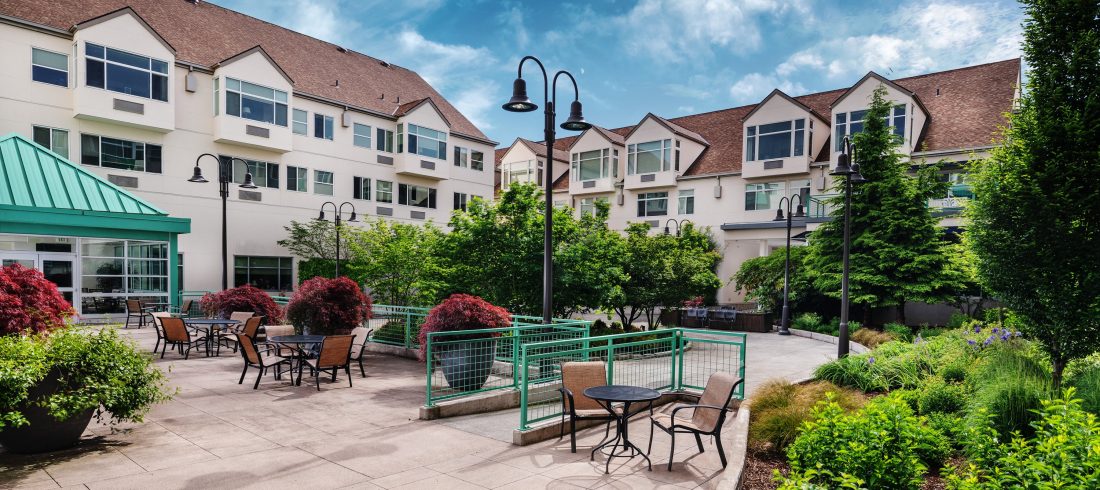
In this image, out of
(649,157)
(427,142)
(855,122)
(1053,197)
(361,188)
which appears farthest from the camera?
(649,157)

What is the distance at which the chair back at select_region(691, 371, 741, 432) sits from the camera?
6535 millimetres

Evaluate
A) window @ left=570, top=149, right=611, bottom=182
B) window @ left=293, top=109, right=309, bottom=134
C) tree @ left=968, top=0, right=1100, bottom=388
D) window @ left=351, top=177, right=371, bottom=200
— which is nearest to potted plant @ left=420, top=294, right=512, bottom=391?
tree @ left=968, top=0, right=1100, bottom=388

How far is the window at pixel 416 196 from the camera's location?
3656 centimetres

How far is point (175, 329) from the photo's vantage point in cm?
1383

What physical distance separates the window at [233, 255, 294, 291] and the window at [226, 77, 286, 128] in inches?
264

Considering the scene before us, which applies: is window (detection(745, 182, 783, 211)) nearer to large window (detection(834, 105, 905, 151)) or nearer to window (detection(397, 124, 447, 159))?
large window (detection(834, 105, 905, 151))

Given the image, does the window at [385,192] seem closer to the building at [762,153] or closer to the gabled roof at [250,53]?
the building at [762,153]

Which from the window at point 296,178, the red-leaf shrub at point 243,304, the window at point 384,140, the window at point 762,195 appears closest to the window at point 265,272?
the window at point 296,178

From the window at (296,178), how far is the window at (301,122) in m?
1.94

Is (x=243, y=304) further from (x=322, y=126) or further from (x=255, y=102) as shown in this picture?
(x=322, y=126)

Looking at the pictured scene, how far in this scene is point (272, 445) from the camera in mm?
7094

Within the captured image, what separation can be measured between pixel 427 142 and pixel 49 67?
17723 millimetres

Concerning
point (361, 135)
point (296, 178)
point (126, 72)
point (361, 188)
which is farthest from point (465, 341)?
point (361, 135)

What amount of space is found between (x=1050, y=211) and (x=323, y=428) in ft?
32.0
